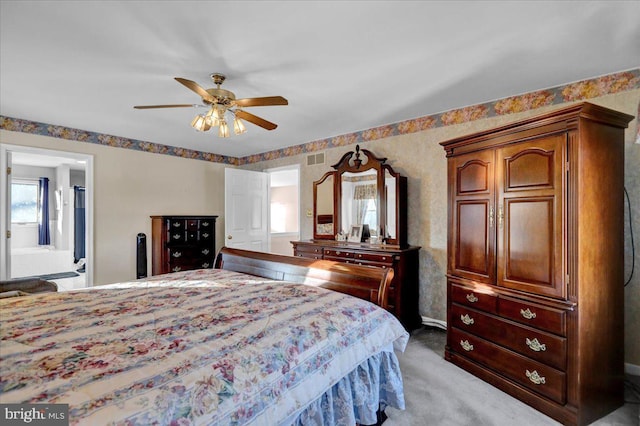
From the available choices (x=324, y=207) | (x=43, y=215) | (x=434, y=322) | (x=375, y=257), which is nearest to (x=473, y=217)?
(x=375, y=257)

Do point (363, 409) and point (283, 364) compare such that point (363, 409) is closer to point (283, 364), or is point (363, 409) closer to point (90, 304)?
point (283, 364)

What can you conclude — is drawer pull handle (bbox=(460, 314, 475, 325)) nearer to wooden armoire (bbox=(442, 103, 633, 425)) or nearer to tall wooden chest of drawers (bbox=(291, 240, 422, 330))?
wooden armoire (bbox=(442, 103, 633, 425))

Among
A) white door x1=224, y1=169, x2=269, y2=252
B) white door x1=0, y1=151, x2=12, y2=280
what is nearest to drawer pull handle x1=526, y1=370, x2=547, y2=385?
white door x1=224, y1=169, x2=269, y2=252

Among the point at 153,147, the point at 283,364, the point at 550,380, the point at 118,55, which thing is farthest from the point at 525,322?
the point at 153,147

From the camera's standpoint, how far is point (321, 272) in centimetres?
219

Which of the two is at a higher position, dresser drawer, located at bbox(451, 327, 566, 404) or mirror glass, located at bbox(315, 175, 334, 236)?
mirror glass, located at bbox(315, 175, 334, 236)

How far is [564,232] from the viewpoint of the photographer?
1.88 metres

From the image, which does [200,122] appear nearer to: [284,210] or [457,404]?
[457,404]

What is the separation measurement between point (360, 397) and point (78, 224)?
761 centimetres

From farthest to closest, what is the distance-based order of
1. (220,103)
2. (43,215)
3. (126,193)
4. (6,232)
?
(43,215), (126,193), (6,232), (220,103)

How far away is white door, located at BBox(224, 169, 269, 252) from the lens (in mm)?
4938

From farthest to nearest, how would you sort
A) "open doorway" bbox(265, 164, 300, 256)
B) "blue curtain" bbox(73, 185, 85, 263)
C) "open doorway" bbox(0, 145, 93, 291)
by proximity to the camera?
1. "open doorway" bbox(265, 164, 300, 256)
2. "blue curtain" bbox(73, 185, 85, 263)
3. "open doorway" bbox(0, 145, 93, 291)

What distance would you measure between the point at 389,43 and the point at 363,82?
1.94ft

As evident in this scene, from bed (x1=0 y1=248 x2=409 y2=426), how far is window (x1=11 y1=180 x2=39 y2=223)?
25.2 feet
